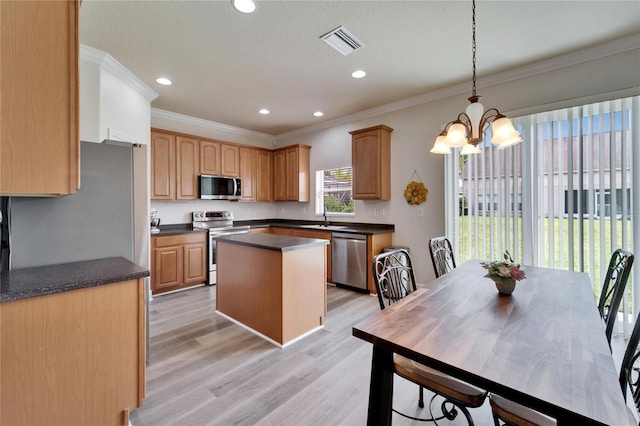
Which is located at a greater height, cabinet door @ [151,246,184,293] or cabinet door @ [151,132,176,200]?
cabinet door @ [151,132,176,200]

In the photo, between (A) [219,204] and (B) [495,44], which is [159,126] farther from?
(B) [495,44]

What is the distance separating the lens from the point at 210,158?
15.8 feet

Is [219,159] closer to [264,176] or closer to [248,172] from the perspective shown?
[248,172]

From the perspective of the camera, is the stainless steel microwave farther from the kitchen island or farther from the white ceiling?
the kitchen island

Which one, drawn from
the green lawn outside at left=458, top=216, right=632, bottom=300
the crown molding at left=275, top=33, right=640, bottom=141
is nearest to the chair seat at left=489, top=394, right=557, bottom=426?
the green lawn outside at left=458, top=216, right=632, bottom=300

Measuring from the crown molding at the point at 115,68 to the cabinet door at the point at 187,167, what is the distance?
0.88m

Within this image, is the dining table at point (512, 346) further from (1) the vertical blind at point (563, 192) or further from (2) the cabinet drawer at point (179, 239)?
(2) the cabinet drawer at point (179, 239)

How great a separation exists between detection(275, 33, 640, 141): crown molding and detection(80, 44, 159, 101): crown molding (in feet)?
9.68

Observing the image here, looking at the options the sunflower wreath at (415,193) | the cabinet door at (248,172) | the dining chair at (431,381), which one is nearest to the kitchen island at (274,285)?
the dining chair at (431,381)

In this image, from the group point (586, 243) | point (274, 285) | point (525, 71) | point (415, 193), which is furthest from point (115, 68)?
point (586, 243)

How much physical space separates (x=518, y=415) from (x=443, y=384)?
287mm

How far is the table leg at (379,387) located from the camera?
1153 mm

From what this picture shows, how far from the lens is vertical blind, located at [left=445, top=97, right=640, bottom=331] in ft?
8.57

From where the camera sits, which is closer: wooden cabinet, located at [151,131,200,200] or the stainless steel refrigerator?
the stainless steel refrigerator
